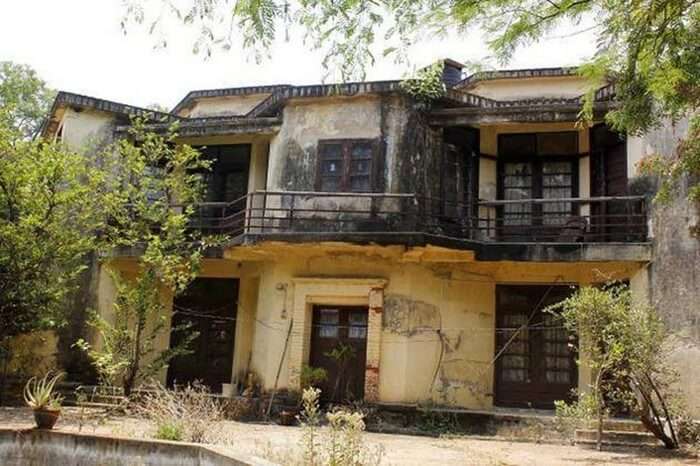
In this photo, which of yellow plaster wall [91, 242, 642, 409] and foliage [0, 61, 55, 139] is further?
foliage [0, 61, 55, 139]

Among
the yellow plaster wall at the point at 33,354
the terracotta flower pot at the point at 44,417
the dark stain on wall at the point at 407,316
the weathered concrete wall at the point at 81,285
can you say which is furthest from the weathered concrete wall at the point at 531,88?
the terracotta flower pot at the point at 44,417

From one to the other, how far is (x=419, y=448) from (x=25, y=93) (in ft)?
79.4

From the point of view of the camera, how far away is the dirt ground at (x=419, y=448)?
9.36 m

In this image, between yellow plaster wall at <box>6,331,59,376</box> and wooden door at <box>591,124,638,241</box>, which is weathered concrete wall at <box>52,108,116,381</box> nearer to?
yellow plaster wall at <box>6,331,59,376</box>

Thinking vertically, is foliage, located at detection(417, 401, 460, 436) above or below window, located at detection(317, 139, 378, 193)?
below

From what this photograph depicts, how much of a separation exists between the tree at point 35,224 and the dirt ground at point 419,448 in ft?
7.51

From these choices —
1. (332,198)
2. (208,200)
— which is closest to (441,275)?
(332,198)

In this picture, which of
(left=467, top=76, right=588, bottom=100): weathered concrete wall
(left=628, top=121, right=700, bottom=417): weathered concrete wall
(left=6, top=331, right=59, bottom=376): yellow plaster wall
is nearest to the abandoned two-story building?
(left=628, top=121, right=700, bottom=417): weathered concrete wall

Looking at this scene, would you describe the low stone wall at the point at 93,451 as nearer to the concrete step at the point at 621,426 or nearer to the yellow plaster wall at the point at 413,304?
the yellow plaster wall at the point at 413,304

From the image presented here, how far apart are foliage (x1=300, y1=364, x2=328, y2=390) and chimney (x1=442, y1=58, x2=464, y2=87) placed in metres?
8.01

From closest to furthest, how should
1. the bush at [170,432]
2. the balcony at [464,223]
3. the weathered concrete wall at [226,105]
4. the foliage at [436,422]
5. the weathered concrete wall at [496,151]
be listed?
the bush at [170,432], the foliage at [436,422], the balcony at [464,223], the weathered concrete wall at [496,151], the weathered concrete wall at [226,105]

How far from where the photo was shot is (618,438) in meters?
12.0

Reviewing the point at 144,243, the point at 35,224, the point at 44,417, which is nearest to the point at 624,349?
the point at 44,417

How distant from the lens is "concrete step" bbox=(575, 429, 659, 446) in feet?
38.9
